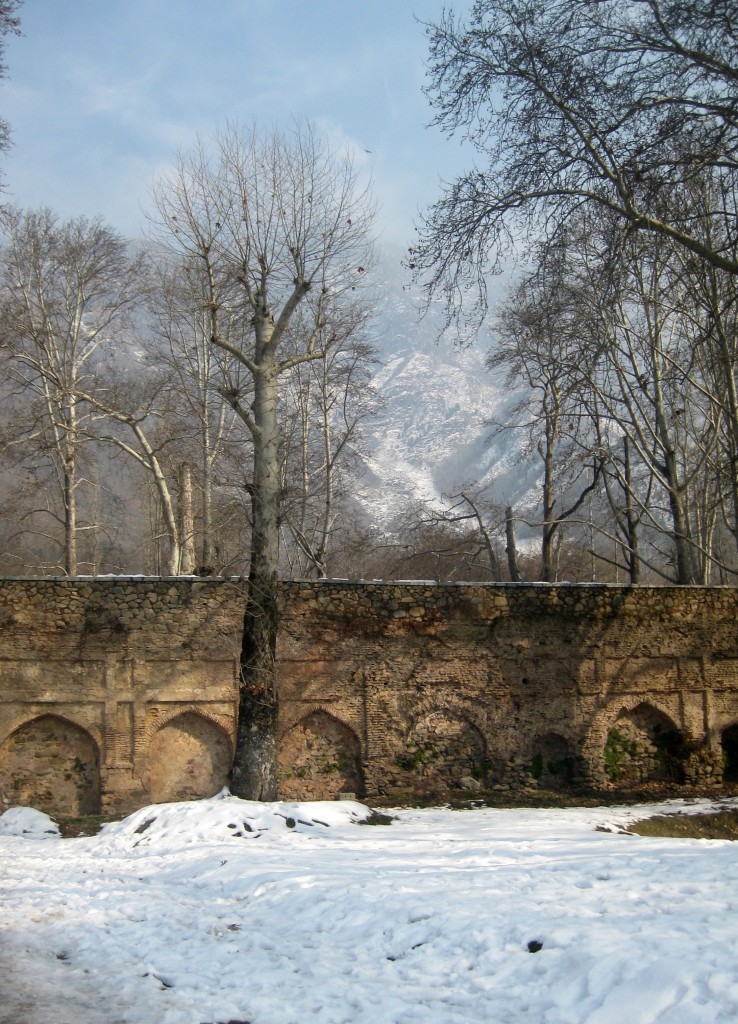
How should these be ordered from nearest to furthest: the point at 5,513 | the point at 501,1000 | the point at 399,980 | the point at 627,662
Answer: the point at 501,1000 → the point at 399,980 → the point at 627,662 → the point at 5,513

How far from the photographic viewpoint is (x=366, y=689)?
16.3m

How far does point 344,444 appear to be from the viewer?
24.1 metres

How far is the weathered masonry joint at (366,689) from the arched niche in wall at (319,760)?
33mm

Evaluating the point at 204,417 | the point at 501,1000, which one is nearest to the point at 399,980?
the point at 501,1000

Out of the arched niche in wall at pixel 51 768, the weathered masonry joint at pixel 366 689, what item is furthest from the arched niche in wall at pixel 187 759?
the arched niche in wall at pixel 51 768

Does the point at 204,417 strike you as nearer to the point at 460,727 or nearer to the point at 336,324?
the point at 336,324

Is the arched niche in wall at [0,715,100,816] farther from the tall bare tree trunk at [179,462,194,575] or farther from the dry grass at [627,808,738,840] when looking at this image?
the dry grass at [627,808,738,840]

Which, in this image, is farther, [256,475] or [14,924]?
[256,475]

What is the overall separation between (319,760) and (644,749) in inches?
231

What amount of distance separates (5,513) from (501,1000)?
20.0 metres

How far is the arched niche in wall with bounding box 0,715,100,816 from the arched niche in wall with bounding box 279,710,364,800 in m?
3.07

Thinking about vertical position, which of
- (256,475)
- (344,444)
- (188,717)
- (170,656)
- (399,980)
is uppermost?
(344,444)

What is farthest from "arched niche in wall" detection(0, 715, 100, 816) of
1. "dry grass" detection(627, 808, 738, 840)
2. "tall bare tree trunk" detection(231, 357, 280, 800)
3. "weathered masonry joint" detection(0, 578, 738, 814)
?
"dry grass" detection(627, 808, 738, 840)

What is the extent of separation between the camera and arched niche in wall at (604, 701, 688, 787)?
1727cm
